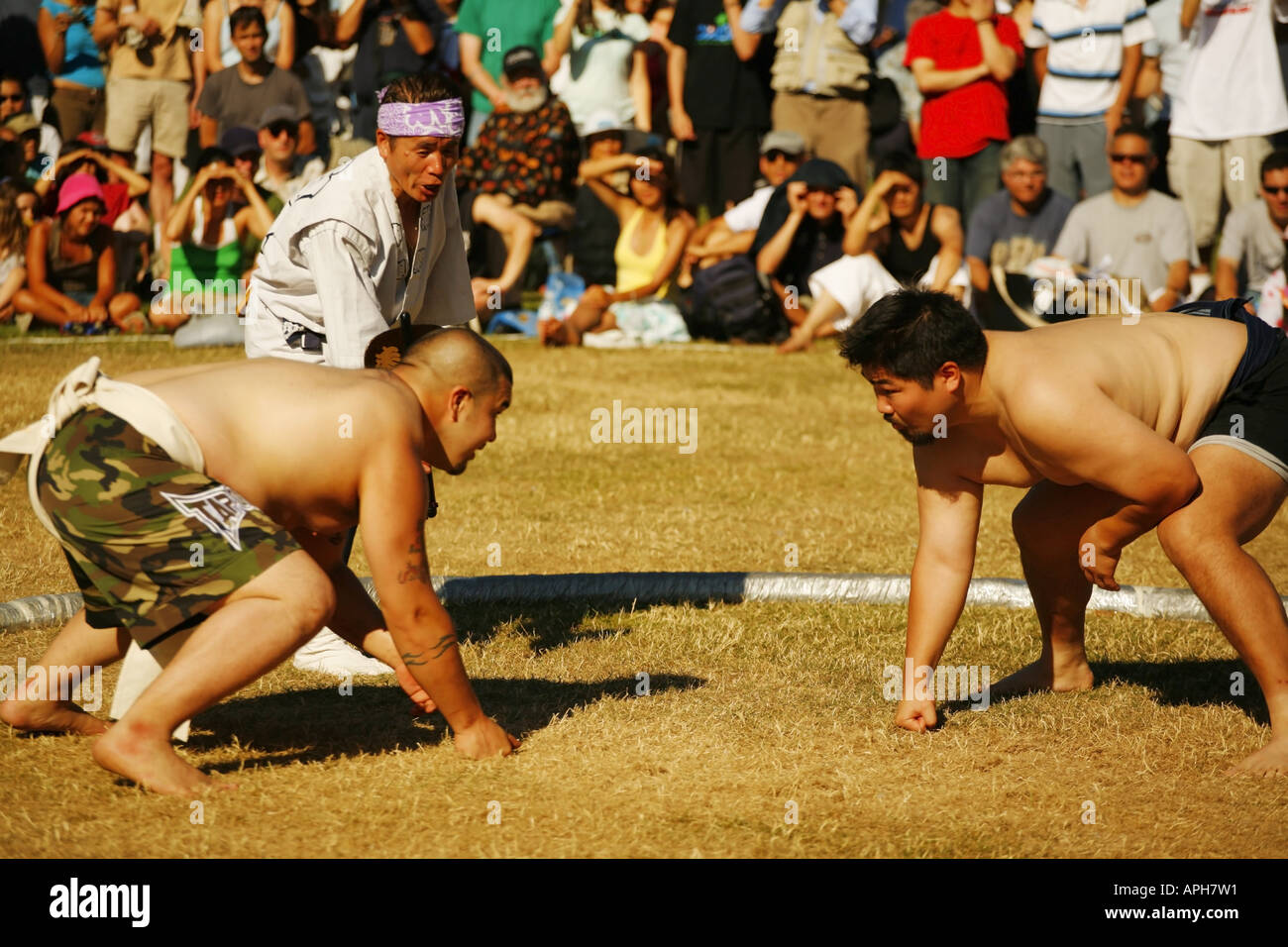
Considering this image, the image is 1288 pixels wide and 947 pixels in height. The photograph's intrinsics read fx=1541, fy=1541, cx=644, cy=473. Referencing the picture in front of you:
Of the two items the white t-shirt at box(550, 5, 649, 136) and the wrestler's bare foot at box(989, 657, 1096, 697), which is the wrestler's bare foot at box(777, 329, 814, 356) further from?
the wrestler's bare foot at box(989, 657, 1096, 697)

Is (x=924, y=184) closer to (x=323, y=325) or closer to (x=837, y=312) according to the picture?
(x=837, y=312)

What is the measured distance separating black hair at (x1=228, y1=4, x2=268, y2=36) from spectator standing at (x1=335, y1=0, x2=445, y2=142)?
748 millimetres

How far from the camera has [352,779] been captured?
324 centimetres

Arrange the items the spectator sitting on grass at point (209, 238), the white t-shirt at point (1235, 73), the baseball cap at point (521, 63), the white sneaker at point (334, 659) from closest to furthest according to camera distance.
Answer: the white sneaker at point (334, 659)
the white t-shirt at point (1235, 73)
the spectator sitting on grass at point (209, 238)
the baseball cap at point (521, 63)

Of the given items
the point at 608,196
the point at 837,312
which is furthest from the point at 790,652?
the point at 608,196

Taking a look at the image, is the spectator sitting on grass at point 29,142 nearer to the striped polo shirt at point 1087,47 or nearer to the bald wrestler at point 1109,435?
the striped polo shirt at point 1087,47

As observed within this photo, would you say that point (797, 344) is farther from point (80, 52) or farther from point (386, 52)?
point (80, 52)

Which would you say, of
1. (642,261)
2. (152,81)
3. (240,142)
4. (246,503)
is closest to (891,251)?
(642,261)

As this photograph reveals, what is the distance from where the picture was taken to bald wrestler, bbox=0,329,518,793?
3.00m

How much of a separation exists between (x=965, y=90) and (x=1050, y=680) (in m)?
6.38

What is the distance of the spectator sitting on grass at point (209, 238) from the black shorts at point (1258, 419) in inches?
284

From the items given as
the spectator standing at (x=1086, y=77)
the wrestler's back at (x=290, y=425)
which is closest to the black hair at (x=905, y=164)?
the spectator standing at (x=1086, y=77)

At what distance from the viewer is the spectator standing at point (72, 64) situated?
10.5m

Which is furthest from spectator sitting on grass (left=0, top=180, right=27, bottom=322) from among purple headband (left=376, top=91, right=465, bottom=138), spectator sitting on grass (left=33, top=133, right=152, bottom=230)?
purple headband (left=376, top=91, right=465, bottom=138)
